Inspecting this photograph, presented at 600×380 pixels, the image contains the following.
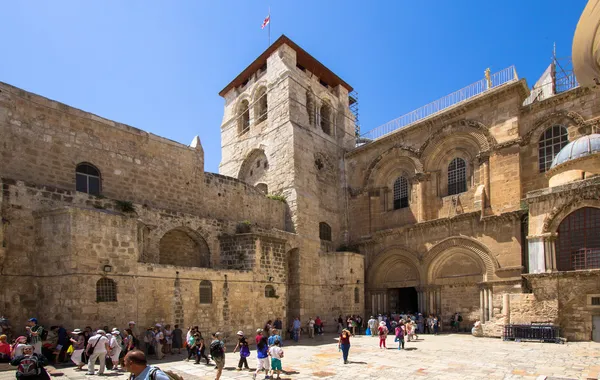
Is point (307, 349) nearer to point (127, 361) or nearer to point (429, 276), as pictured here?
point (429, 276)

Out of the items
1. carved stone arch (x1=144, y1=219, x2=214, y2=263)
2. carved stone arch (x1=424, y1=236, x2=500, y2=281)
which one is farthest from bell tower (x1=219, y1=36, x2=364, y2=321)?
carved stone arch (x1=144, y1=219, x2=214, y2=263)

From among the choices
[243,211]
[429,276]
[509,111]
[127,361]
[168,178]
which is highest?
[509,111]

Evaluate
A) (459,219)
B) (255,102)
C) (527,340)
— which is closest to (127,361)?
(527,340)

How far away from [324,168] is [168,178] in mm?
9559

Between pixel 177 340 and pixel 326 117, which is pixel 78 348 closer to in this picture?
pixel 177 340

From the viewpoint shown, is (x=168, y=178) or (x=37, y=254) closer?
(x=37, y=254)

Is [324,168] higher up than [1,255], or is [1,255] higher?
[324,168]

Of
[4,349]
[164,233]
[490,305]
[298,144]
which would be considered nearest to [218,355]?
[4,349]

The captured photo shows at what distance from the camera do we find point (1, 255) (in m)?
11.1

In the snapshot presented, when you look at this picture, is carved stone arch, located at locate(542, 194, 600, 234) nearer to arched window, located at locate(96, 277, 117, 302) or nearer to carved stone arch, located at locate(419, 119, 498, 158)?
carved stone arch, located at locate(419, 119, 498, 158)

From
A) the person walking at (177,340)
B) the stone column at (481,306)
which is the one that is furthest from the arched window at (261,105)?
the person walking at (177,340)

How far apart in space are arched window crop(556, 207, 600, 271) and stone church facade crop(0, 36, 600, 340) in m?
0.04

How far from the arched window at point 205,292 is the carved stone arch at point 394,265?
403 inches

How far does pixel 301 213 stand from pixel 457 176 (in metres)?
7.64
